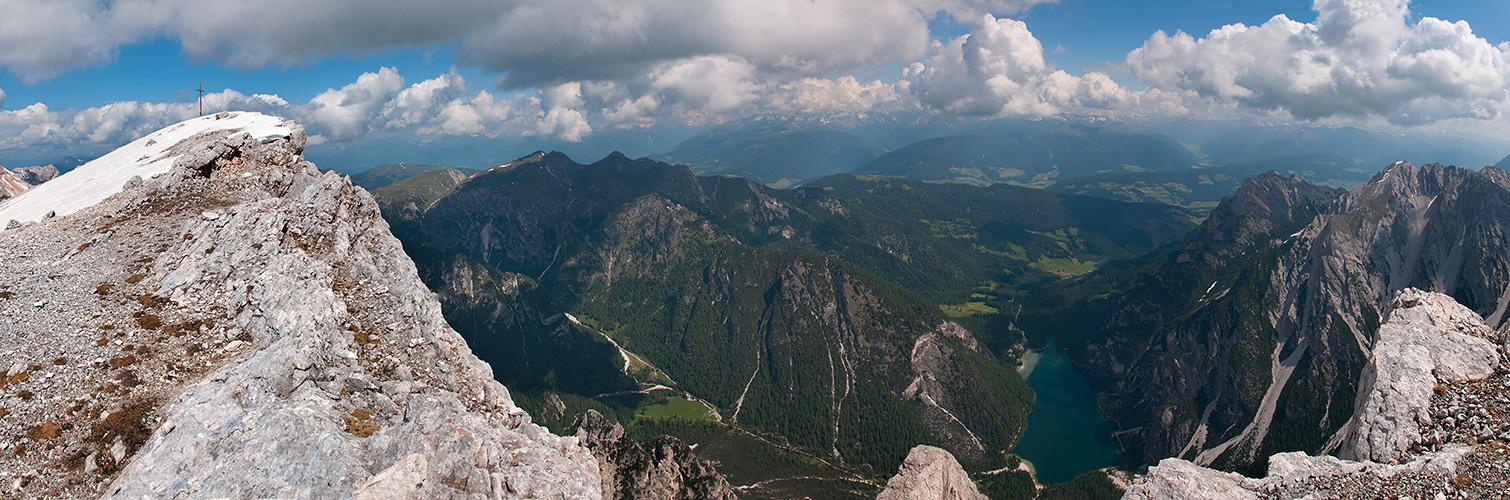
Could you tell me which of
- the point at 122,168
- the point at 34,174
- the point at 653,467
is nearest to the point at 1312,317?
the point at 653,467

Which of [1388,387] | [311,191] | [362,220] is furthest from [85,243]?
[1388,387]

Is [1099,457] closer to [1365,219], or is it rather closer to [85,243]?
[1365,219]

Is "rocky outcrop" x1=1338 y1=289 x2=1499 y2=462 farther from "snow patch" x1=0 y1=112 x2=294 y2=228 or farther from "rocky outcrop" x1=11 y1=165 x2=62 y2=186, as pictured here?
"rocky outcrop" x1=11 y1=165 x2=62 y2=186

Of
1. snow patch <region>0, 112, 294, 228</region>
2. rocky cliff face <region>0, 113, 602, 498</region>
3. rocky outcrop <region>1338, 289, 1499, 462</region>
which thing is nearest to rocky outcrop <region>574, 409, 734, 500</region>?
snow patch <region>0, 112, 294, 228</region>

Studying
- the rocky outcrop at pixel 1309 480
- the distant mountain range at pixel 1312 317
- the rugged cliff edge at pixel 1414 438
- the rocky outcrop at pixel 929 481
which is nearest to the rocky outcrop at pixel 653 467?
the rocky outcrop at pixel 929 481

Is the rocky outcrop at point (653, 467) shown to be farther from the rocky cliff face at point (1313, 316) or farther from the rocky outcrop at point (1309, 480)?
the rocky cliff face at point (1313, 316)

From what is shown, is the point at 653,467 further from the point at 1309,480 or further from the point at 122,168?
the point at 1309,480
